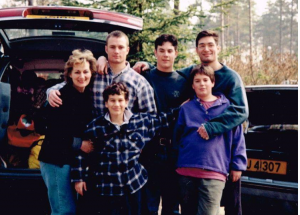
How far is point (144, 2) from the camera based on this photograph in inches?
273

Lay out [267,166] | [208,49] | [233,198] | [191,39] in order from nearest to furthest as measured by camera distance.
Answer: [233,198] → [208,49] → [267,166] → [191,39]

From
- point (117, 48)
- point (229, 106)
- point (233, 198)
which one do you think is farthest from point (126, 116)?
point (233, 198)

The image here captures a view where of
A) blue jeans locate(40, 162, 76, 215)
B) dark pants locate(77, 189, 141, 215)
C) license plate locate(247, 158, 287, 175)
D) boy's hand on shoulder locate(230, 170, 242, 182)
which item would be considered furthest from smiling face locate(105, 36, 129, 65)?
license plate locate(247, 158, 287, 175)

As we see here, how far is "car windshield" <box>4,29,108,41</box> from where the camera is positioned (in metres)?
4.26

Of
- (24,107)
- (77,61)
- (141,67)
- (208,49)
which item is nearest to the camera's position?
(77,61)

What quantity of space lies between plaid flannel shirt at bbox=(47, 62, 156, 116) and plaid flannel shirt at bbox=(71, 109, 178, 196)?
0.57ft

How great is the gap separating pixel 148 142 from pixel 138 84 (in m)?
0.55

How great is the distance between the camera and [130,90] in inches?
125

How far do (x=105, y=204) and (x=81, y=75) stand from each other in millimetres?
1110

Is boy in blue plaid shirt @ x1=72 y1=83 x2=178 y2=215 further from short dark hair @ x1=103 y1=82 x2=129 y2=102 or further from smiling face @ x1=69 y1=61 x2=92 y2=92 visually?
smiling face @ x1=69 y1=61 x2=92 y2=92

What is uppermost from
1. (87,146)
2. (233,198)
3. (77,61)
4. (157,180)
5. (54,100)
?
(77,61)

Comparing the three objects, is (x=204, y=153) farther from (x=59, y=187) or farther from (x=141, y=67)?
(x=59, y=187)

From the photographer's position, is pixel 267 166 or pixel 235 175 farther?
pixel 267 166

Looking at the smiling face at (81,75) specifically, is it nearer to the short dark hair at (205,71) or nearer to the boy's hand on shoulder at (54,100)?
the boy's hand on shoulder at (54,100)
